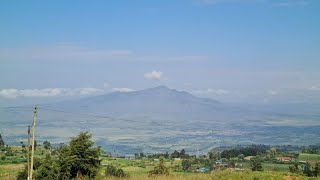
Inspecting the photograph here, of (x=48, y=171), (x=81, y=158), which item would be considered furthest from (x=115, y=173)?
(x=81, y=158)

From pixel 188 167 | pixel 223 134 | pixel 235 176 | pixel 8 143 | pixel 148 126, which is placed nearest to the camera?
pixel 235 176

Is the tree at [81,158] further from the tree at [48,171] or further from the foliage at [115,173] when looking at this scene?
the foliage at [115,173]

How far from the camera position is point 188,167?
40.7 meters

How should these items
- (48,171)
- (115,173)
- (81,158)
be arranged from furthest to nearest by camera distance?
(115,173)
(48,171)
(81,158)

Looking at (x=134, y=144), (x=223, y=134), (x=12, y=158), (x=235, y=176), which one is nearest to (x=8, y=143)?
(x=12, y=158)

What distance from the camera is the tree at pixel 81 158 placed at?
53.3ft

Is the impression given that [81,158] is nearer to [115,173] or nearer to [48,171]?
[48,171]

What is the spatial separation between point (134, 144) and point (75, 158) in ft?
243

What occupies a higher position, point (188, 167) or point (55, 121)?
point (55, 121)

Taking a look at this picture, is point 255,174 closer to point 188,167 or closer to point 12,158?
point 188,167

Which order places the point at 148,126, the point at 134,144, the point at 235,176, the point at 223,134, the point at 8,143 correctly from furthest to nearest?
1. the point at 148,126
2. the point at 223,134
3. the point at 134,144
4. the point at 8,143
5. the point at 235,176

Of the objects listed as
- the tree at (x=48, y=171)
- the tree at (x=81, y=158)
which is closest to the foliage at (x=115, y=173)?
the tree at (x=48, y=171)

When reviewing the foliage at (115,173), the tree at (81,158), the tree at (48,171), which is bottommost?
the foliage at (115,173)

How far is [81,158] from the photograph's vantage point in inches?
640
